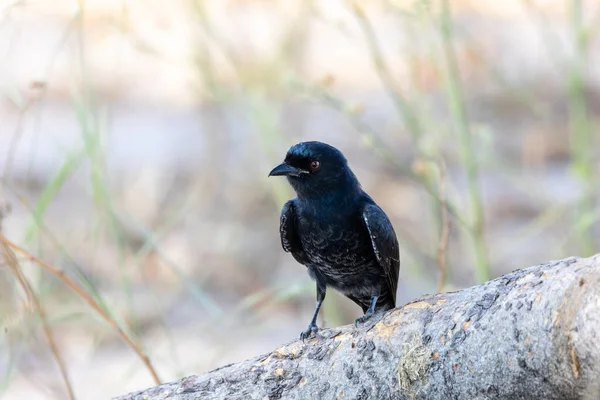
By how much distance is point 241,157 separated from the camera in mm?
9742

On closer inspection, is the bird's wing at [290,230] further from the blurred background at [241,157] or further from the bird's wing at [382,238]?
the bird's wing at [382,238]

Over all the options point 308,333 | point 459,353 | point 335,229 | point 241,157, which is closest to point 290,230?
point 335,229

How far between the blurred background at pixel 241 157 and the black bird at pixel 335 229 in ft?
0.67

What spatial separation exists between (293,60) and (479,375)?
491 centimetres

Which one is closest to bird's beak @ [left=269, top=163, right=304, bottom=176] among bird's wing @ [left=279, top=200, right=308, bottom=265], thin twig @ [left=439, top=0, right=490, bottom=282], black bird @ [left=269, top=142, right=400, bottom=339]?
black bird @ [left=269, top=142, right=400, bottom=339]

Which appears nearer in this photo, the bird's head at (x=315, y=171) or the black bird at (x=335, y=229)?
the black bird at (x=335, y=229)

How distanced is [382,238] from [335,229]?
241 mm

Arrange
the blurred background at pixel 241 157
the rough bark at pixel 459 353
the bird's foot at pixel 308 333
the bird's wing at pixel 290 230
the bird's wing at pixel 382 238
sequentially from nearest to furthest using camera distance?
1. the rough bark at pixel 459 353
2. the bird's foot at pixel 308 333
3. the bird's wing at pixel 382 238
4. the bird's wing at pixel 290 230
5. the blurred background at pixel 241 157

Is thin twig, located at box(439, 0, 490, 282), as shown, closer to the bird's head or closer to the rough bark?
the bird's head

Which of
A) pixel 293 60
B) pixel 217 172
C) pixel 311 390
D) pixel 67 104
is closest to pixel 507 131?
pixel 217 172

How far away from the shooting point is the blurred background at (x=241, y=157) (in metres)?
5.46

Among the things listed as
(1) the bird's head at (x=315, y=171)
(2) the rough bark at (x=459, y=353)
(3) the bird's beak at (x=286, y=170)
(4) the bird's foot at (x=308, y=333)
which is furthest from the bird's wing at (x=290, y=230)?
(2) the rough bark at (x=459, y=353)

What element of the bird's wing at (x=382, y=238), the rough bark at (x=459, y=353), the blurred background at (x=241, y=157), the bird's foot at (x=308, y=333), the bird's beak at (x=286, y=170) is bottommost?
the rough bark at (x=459, y=353)

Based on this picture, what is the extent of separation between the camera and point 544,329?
6.77ft
